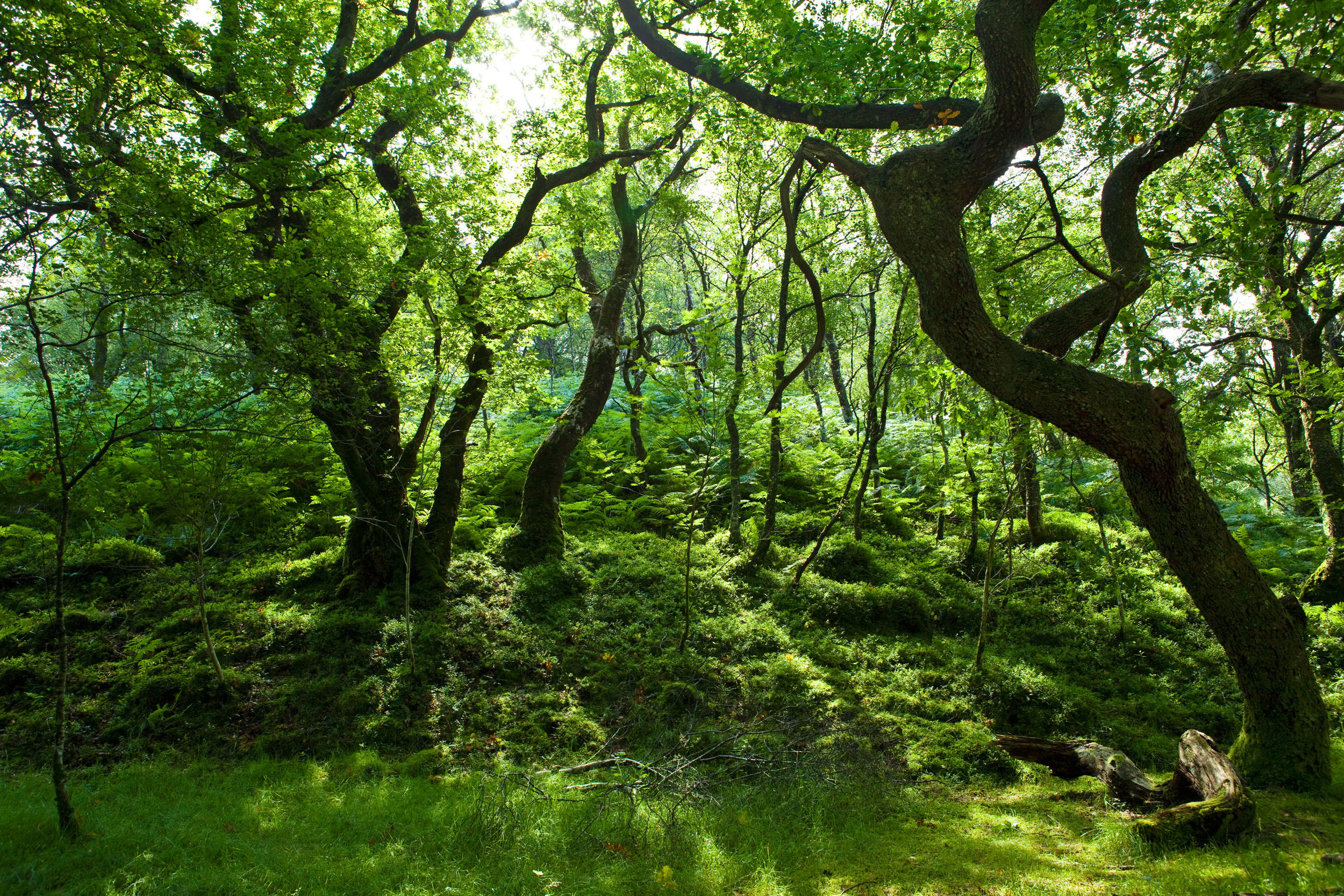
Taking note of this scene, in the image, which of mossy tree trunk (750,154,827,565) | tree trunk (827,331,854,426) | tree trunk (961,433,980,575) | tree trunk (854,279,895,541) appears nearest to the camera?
mossy tree trunk (750,154,827,565)

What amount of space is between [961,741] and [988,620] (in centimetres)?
344

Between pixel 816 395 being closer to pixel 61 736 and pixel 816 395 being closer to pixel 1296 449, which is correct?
pixel 1296 449

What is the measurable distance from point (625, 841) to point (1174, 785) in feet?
11.3

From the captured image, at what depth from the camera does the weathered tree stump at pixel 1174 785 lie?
11.6ft

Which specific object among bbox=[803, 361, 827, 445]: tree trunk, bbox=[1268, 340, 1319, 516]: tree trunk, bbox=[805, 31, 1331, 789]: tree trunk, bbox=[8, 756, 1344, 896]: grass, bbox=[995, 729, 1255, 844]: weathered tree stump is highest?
bbox=[803, 361, 827, 445]: tree trunk

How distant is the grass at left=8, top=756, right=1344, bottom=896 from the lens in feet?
11.2

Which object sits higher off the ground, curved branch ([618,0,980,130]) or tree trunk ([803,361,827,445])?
tree trunk ([803,361,827,445])

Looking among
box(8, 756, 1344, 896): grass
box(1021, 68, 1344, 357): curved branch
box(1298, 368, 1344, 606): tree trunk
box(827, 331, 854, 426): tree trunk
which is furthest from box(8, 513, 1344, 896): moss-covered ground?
box(827, 331, 854, 426): tree trunk

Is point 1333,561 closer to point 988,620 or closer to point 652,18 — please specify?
point 988,620

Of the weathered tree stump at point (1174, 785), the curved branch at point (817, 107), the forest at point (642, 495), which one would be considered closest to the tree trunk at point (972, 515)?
the forest at point (642, 495)

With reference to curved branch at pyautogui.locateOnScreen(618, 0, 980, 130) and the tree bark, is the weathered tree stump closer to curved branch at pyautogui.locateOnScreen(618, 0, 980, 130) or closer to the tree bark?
curved branch at pyautogui.locateOnScreen(618, 0, 980, 130)

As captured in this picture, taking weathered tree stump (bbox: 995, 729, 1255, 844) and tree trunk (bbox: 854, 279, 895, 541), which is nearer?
weathered tree stump (bbox: 995, 729, 1255, 844)

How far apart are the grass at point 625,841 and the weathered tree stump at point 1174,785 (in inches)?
4.3

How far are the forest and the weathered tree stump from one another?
3 centimetres
